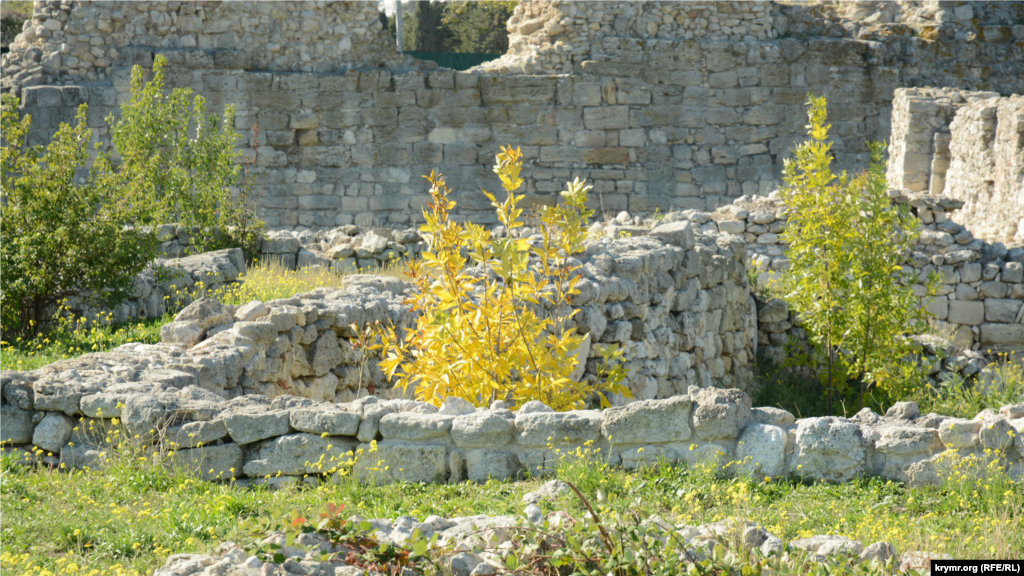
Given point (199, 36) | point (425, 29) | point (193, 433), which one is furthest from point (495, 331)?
point (425, 29)

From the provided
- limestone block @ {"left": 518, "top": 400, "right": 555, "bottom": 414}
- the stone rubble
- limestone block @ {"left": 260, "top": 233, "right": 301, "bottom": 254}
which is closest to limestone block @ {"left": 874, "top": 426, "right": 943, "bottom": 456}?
the stone rubble

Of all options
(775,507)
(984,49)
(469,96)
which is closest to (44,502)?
(775,507)

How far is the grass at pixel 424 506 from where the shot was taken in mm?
3168

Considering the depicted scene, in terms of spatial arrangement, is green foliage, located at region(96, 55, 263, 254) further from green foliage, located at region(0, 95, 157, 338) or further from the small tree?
the small tree

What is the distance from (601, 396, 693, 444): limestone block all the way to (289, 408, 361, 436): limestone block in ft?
3.98

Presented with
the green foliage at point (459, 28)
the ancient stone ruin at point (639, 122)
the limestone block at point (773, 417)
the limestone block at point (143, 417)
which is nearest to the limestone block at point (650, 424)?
the limestone block at point (773, 417)

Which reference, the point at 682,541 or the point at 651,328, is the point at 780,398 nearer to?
the point at 651,328

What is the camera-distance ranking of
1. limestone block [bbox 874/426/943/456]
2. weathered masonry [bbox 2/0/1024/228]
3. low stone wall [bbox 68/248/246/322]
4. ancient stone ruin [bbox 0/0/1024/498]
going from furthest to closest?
1. weathered masonry [bbox 2/0/1024/228]
2. ancient stone ruin [bbox 0/0/1024/498]
3. low stone wall [bbox 68/248/246/322]
4. limestone block [bbox 874/426/943/456]

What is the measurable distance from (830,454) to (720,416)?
1.73 feet

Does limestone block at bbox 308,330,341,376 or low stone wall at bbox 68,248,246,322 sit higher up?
low stone wall at bbox 68,248,246,322

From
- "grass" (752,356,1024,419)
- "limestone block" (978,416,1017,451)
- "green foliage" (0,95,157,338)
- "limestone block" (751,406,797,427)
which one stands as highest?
"green foliage" (0,95,157,338)

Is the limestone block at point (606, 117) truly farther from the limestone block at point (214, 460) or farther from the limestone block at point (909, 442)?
the limestone block at point (214, 460)

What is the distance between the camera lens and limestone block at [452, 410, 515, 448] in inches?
162

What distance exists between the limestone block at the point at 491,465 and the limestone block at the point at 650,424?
464mm
